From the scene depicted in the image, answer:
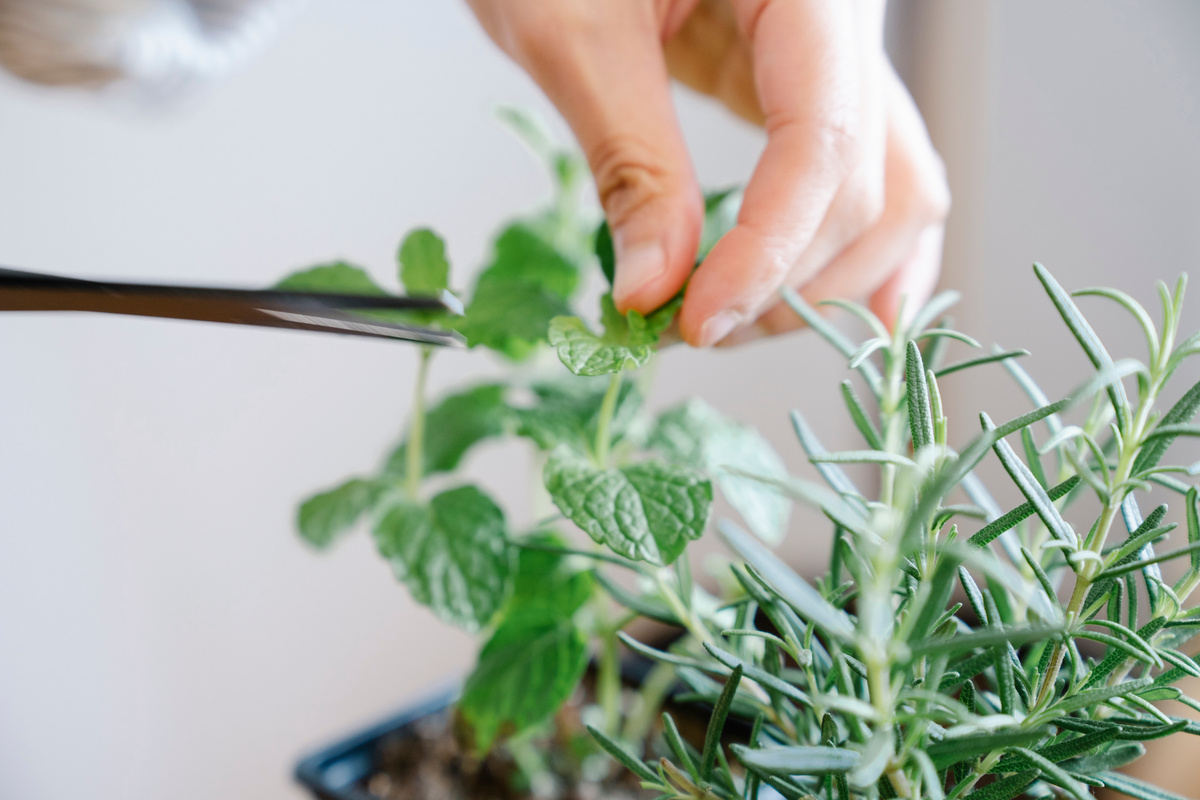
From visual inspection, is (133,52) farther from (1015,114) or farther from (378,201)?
(1015,114)

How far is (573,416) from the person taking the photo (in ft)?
1.58

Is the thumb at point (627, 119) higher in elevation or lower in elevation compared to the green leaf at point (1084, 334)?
higher

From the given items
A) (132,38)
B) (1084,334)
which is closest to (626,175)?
(1084,334)

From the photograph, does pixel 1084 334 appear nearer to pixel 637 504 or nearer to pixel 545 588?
pixel 637 504

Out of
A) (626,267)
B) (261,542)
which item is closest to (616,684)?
(626,267)

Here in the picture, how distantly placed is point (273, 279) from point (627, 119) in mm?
667

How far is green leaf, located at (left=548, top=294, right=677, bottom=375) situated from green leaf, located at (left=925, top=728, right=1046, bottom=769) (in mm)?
171

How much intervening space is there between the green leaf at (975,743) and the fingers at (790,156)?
208 mm

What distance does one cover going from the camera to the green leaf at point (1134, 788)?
246 mm

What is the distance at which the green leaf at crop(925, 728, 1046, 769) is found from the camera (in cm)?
21

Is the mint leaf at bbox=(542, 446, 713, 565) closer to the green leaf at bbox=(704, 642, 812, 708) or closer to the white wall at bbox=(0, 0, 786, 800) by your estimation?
the green leaf at bbox=(704, 642, 812, 708)

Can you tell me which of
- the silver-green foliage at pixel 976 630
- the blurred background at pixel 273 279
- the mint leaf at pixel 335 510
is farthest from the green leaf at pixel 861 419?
the blurred background at pixel 273 279

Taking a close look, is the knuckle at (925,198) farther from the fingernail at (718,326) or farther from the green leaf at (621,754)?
the green leaf at (621,754)

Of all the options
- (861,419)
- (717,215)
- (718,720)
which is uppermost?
(717,215)
